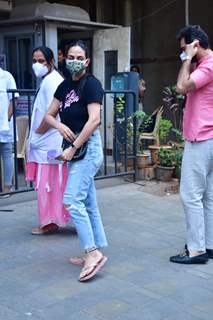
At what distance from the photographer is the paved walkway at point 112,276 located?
3312 millimetres

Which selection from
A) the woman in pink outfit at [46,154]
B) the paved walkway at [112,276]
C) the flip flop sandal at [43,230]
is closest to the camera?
the paved walkway at [112,276]

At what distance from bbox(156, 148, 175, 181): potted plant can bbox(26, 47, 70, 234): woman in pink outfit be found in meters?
2.46

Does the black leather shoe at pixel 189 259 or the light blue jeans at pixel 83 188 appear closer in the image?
the light blue jeans at pixel 83 188

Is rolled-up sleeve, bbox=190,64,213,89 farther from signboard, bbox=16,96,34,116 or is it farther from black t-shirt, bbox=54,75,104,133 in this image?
signboard, bbox=16,96,34,116

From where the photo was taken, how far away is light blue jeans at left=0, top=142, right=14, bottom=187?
6246 millimetres

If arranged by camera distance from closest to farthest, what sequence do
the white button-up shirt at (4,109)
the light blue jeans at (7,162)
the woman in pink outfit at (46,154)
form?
the woman in pink outfit at (46,154) → the white button-up shirt at (4,109) → the light blue jeans at (7,162)

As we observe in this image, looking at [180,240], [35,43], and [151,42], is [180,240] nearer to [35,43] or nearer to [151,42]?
[35,43]

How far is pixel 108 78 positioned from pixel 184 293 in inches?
225

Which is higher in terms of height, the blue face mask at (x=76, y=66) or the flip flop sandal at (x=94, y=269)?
the blue face mask at (x=76, y=66)

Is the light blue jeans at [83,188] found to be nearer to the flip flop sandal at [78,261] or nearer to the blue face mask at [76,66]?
the flip flop sandal at [78,261]

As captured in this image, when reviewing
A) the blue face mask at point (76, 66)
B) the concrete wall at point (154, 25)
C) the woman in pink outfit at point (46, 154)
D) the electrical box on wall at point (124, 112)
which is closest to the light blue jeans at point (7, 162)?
the electrical box on wall at point (124, 112)

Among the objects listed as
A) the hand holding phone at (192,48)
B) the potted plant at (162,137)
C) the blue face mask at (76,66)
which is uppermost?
the hand holding phone at (192,48)

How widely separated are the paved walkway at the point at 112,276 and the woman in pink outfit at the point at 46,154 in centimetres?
22

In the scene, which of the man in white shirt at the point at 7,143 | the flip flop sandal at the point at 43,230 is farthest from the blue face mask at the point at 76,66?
the man in white shirt at the point at 7,143
